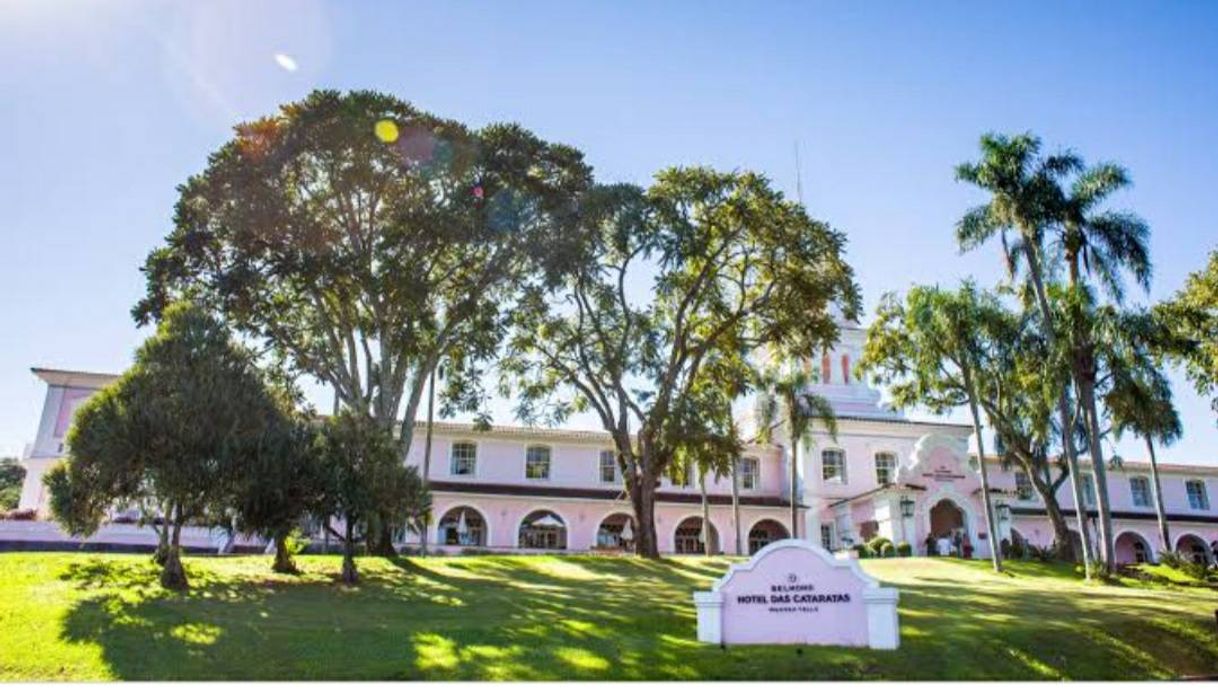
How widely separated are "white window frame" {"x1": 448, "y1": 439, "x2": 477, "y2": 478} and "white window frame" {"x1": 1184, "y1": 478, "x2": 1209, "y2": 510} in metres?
42.7

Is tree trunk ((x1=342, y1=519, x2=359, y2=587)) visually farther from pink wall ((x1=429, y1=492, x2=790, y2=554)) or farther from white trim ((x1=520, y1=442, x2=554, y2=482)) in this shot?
white trim ((x1=520, y1=442, x2=554, y2=482))

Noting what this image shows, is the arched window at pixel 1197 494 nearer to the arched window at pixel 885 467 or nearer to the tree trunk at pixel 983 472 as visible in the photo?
the arched window at pixel 885 467

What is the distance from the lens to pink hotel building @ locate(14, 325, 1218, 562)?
37.9m

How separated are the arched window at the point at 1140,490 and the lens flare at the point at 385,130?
48166mm

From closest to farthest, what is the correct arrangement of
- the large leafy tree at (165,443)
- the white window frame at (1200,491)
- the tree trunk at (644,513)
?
the large leafy tree at (165,443), the tree trunk at (644,513), the white window frame at (1200,491)

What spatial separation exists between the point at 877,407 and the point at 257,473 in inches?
1428

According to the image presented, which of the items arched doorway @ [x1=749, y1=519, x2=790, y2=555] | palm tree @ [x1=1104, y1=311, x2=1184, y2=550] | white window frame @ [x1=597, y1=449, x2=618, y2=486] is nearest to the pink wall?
arched doorway @ [x1=749, y1=519, x2=790, y2=555]

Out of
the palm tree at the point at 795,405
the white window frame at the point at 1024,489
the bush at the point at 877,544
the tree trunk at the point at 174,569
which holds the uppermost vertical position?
the palm tree at the point at 795,405

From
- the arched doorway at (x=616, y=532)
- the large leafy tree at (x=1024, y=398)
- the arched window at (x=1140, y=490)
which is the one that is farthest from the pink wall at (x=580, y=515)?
the arched window at (x=1140, y=490)

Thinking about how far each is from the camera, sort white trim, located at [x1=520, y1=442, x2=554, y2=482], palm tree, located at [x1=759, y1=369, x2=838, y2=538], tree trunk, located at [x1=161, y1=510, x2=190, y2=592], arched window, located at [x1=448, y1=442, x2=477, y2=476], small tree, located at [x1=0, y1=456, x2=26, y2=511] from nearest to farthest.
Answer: tree trunk, located at [x1=161, y1=510, x2=190, y2=592] → palm tree, located at [x1=759, y1=369, x2=838, y2=538] → arched window, located at [x1=448, y1=442, x2=477, y2=476] → white trim, located at [x1=520, y1=442, x2=554, y2=482] → small tree, located at [x1=0, y1=456, x2=26, y2=511]

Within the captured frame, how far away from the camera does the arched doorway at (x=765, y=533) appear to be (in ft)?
142

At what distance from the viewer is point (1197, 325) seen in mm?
25172

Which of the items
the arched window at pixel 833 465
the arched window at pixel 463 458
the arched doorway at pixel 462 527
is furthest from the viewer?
the arched window at pixel 833 465

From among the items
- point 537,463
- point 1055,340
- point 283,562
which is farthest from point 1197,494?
point 283,562
